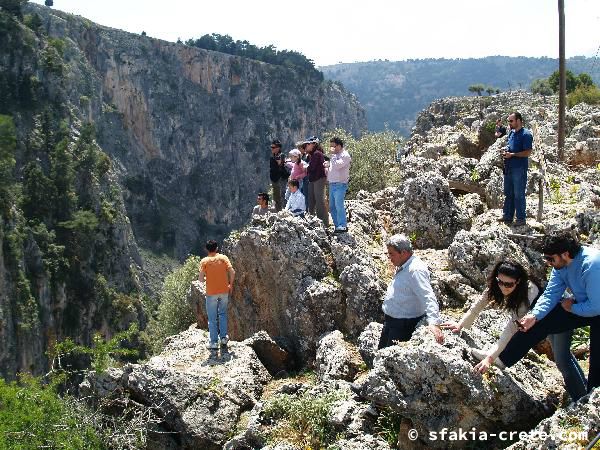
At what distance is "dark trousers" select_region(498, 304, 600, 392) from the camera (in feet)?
16.0

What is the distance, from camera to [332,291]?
9164 millimetres

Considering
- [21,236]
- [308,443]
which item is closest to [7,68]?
[21,236]

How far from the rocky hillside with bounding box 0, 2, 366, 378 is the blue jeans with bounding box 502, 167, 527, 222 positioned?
129 ft

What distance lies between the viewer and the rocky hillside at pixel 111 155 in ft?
162

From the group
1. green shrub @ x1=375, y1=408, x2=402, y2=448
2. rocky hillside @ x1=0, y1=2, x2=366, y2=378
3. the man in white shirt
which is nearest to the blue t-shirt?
the man in white shirt

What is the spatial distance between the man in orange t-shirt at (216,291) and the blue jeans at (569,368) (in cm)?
539

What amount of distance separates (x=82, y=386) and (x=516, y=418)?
5.33 metres

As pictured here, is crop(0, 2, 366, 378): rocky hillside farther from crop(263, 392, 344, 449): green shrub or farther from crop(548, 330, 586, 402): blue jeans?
crop(548, 330, 586, 402): blue jeans

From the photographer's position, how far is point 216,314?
9320mm

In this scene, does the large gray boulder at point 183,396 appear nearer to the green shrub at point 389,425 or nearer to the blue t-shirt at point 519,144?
the green shrub at point 389,425

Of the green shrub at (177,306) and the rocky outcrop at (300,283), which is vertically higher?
the rocky outcrop at (300,283)

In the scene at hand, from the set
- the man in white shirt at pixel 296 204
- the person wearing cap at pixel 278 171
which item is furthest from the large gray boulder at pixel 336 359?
the person wearing cap at pixel 278 171

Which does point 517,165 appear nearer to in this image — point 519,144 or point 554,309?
point 519,144

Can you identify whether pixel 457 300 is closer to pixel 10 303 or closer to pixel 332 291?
pixel 332 291
